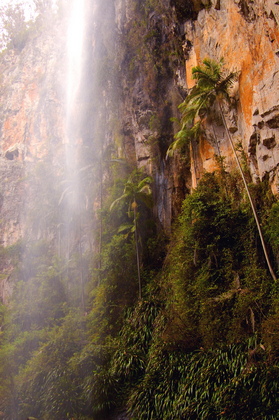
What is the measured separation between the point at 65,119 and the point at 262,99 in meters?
20.1

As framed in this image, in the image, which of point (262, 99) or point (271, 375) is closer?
point (271, 375)

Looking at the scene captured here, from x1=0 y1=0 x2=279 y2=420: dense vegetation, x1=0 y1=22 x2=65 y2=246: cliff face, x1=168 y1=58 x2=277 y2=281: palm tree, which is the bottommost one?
x1=0 y1=0 x2=279 y2=420: dense vegetation

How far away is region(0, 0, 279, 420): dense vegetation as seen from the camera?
312 inches

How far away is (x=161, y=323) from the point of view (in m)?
11.2

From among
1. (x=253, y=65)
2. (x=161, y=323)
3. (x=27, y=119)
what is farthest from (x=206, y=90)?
(x=27, y=119)

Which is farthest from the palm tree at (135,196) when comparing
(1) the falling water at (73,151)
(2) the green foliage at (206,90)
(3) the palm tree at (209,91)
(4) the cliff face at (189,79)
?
(1) the falling water at (73,151)

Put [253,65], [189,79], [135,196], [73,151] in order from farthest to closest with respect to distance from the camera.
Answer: [73,151]
[135,196]
[189,79]
[253,65]

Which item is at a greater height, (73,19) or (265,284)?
(73,19)

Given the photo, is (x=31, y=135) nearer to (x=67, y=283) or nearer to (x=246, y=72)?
(x=67, y=283)

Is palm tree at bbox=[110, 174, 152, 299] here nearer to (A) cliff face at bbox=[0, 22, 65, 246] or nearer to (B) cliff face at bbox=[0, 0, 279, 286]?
(B) cliff face at bbox=[0, 0, 279, 286]

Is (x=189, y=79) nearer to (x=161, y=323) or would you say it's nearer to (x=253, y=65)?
(x=253, y=65)

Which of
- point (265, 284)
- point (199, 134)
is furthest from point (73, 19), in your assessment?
point (265, 284)

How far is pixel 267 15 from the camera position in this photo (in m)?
10.0

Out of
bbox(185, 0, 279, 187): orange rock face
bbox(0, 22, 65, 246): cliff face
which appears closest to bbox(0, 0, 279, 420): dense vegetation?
bbox(185, 0, 279, 187): orange rock face
